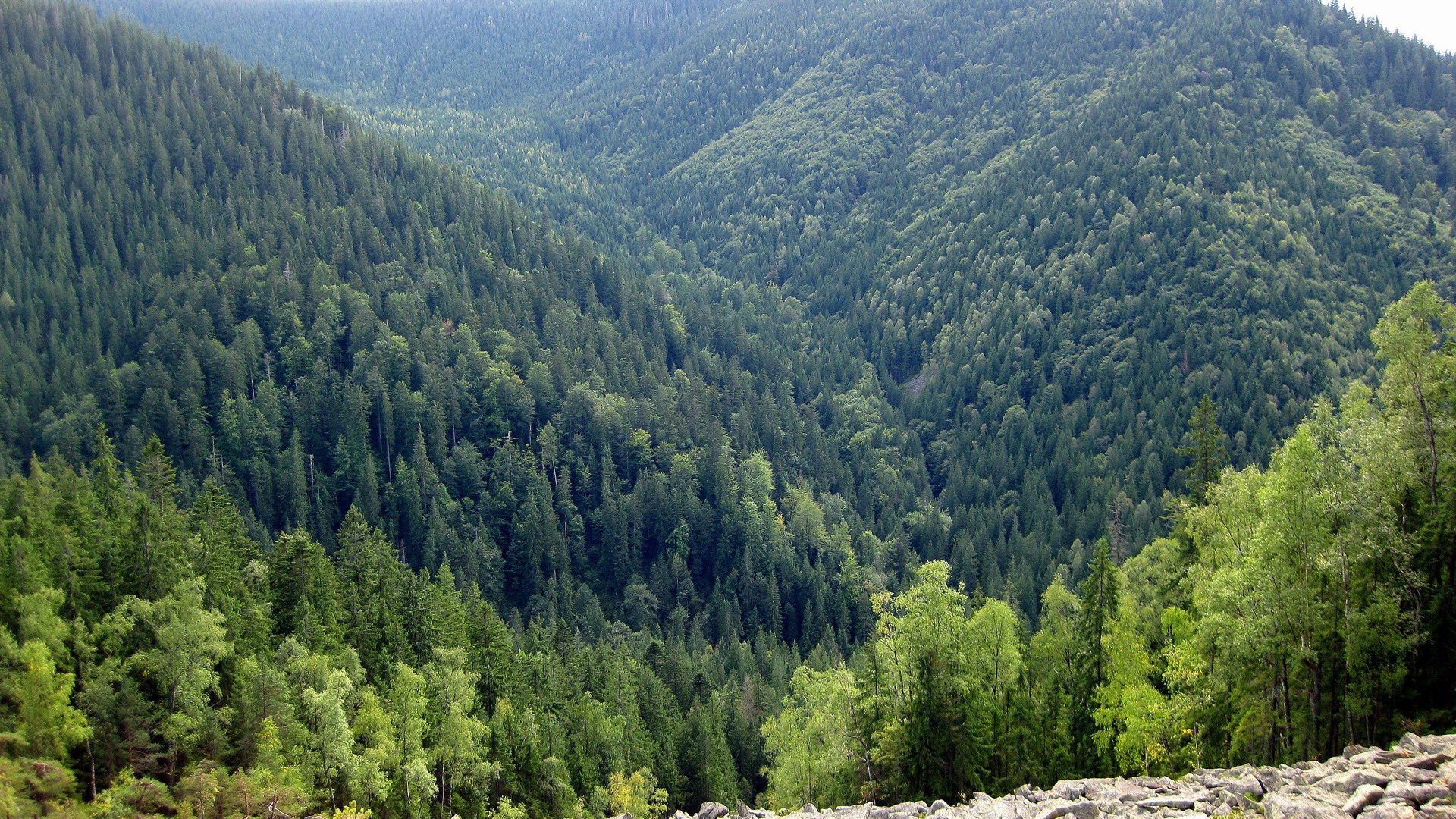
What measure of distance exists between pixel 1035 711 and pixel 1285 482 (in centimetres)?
2399

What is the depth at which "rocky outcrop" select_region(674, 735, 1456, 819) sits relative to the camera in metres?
27.0

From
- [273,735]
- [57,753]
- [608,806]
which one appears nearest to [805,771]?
[608,806]

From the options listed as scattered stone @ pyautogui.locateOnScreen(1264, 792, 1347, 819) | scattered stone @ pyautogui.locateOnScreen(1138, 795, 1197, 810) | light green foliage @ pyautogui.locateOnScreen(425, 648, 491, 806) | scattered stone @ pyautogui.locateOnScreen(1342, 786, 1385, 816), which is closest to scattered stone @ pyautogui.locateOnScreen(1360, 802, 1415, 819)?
scattered stone @ pyautogui.locateOnScreen(1342, 786, 1385, 816)

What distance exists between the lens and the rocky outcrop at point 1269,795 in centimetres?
2697

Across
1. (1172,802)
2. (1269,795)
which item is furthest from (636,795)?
(1269,795)

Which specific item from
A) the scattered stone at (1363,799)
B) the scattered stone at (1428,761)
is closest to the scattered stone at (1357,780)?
the scattered stone at (1428,761)

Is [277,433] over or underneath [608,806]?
over

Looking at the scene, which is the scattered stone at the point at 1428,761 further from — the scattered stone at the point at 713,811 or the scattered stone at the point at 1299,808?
the scattered stone at the point at 713,811

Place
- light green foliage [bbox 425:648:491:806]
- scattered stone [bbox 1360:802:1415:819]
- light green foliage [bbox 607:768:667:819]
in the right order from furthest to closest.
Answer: light green foliage [bbox 607:768:667:819] < light green foliage [bbox 425:648:491:806] < scattered stone [bbox 1360:802:1415:819]

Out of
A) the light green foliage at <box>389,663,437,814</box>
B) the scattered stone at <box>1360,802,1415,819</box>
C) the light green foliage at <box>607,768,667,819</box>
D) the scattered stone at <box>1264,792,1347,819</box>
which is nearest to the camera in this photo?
the scattered stone at <box>1360,802,1415,819</box>

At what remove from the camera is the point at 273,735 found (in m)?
57.4

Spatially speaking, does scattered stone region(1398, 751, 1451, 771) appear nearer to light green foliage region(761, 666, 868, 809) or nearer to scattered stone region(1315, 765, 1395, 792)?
scattered stone region(1315, 765, 1395, 792)

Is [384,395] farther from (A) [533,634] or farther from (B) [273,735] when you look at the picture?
(B) [273,735]

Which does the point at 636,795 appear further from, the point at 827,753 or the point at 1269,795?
the point at 1269,795
